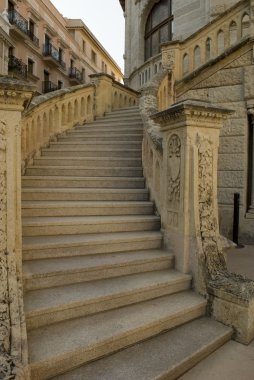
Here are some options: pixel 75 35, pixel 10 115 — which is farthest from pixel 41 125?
pixel 75 35

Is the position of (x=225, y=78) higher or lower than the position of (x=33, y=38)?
lower

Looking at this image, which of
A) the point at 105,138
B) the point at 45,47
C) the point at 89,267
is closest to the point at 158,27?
the point at 105,138

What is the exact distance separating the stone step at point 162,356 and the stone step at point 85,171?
2.82 meters

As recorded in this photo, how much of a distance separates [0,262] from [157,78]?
18.3 ft

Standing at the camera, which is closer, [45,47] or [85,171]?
[85,171]

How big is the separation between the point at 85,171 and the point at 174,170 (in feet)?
6.71

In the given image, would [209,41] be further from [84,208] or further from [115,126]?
[84,208]

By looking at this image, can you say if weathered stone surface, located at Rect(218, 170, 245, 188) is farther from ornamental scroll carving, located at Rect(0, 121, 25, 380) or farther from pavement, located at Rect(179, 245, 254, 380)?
ornamental scroll carving, located at Rect(0, 121, 25, 380)

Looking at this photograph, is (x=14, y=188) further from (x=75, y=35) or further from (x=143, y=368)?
(x=75, y=35)

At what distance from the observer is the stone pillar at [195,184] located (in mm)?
3168

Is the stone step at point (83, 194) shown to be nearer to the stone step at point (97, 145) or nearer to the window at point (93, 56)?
the stone step at point (97, 145)

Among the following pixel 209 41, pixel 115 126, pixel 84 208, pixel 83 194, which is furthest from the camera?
pixel 115 126

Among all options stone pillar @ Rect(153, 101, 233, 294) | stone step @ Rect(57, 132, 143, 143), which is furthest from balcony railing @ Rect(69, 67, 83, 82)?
stone pillar @ Rect(153, 101, 233, 294)

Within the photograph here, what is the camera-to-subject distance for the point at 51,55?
77.9ft
